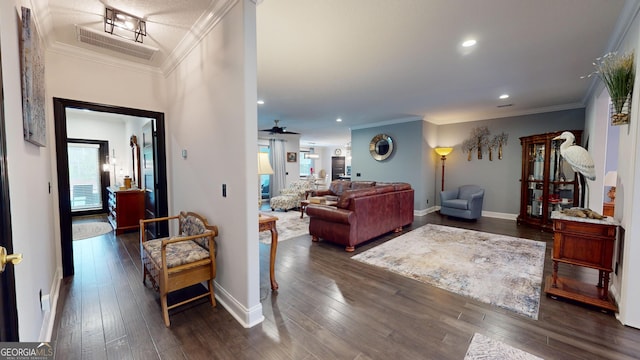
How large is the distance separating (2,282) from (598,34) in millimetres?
4529

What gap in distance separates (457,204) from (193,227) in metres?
5.46

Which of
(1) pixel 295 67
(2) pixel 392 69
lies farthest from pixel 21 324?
(2) pixel 392 69

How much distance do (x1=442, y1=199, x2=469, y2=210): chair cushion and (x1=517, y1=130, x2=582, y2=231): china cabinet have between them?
3.61 feet

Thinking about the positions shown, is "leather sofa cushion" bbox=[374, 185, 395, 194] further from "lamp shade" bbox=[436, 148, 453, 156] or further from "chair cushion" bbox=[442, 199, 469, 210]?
"lamp shade" bbox=[436, 148, 453, 156]

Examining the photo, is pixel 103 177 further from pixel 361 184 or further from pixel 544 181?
pixel 544 181

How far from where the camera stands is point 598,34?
2377 mm

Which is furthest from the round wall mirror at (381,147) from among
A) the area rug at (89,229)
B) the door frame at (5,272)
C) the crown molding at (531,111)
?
the door frame at (5,272)

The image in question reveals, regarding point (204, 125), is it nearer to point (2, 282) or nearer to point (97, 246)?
point (2, 282)

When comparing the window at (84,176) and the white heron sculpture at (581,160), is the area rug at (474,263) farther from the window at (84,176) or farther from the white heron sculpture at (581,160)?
the window at (84,176)

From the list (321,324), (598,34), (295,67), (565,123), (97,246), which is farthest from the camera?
(565,123)

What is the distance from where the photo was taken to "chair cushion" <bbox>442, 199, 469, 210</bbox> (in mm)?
5568

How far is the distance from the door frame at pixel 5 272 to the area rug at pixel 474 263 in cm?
303

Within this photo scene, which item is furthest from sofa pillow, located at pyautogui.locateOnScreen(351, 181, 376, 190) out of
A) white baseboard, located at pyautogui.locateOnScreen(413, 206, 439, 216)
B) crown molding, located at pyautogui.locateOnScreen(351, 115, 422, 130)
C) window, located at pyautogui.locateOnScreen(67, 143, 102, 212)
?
window, located at pyautogui.locateOnScreen(67, 143, 102, 212)

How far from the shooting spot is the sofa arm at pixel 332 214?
3.72 m
